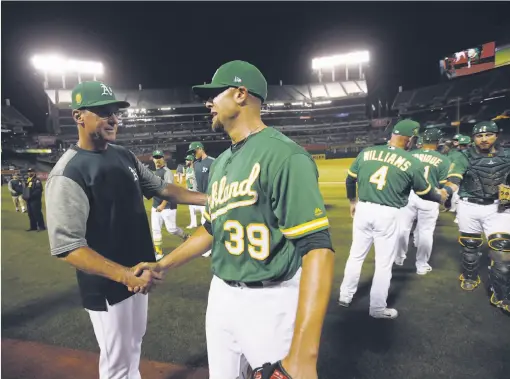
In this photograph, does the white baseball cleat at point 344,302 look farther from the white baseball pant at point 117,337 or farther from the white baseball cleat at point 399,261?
the white baseball pant at point 117,337

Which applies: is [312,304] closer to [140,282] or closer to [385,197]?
[140,282]

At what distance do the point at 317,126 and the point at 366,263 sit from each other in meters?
37.4

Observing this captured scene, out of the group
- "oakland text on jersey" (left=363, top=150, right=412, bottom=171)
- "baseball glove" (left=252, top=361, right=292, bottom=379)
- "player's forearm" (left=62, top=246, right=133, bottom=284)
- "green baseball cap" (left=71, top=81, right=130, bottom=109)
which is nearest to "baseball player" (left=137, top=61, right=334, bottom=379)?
"baseball glove" (left=252, top=361, right=292, bottom=379)

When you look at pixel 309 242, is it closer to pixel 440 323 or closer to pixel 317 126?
pixel 440 323

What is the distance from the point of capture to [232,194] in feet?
5.43

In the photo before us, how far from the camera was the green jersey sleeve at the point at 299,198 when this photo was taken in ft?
4.44

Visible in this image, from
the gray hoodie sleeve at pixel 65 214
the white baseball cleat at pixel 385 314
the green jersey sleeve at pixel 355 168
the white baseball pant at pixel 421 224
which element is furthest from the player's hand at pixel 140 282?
the white baseball pant at pixel 421 224

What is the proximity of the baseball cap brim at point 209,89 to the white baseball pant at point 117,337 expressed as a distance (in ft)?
5.35

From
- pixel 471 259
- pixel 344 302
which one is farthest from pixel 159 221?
pixel 471 259

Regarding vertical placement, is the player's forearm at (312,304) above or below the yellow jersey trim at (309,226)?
below

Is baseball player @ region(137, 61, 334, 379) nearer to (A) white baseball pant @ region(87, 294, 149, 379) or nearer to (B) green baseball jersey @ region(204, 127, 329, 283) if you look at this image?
(B) green baseball jersey @ region(204, 127, 329, 283)

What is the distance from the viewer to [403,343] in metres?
3.63

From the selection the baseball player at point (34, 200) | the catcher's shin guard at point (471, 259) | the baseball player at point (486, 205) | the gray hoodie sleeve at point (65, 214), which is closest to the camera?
the gray hoodie sleeve at point (65, 214)

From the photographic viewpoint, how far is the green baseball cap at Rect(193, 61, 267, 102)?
1663 mm
